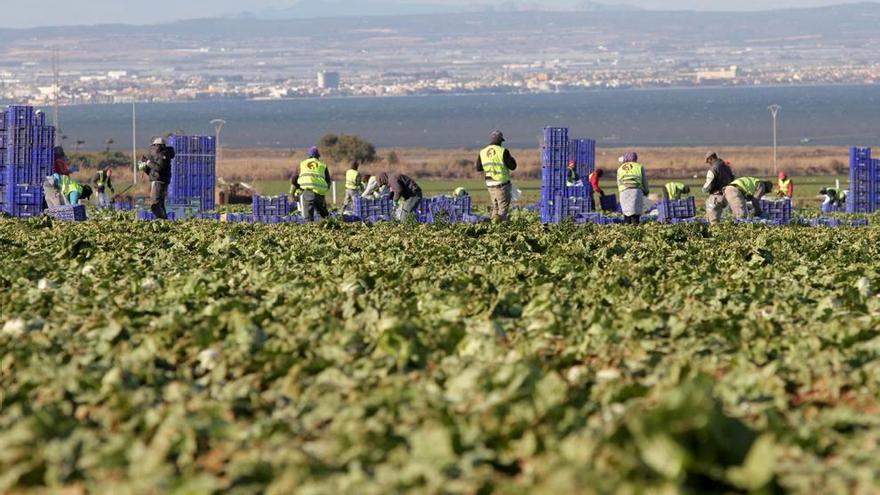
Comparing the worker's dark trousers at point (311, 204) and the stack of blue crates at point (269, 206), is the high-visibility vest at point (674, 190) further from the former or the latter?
the stack of blue crates at point (269, 206)

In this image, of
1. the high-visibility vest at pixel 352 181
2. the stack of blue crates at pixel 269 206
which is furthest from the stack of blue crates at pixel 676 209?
the stack of blue crates at pixel 269 206

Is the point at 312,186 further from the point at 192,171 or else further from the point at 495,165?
the point at 192,171

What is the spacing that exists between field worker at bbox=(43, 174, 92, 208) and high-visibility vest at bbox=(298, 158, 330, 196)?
4.56m

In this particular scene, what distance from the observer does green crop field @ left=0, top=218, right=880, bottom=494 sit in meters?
6.27

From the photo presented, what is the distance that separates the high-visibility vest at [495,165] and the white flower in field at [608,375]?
713 inches

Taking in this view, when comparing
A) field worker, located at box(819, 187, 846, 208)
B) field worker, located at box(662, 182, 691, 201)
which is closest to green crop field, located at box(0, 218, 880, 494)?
field worker, located at box(662, 182, 691, 201)

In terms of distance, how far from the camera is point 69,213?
27328mm

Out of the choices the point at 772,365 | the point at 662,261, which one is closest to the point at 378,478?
the point at 772,365

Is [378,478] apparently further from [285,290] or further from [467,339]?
[285,290]

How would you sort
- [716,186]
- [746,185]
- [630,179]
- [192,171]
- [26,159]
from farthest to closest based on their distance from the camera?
[192,171]
[26,159]
[746,185]
[716,186]
[630,179]

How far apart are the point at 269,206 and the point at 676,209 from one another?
754 cm

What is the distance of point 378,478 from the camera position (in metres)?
6.34

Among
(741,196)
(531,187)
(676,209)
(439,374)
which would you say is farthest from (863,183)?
(439,374)

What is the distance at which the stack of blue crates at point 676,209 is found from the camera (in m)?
29.4
